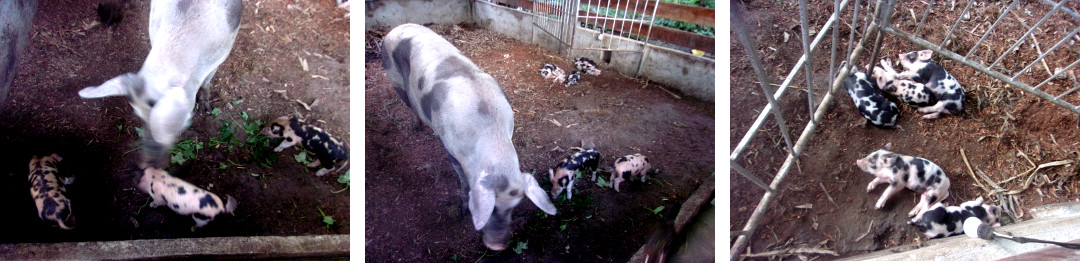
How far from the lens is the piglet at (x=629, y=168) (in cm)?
282

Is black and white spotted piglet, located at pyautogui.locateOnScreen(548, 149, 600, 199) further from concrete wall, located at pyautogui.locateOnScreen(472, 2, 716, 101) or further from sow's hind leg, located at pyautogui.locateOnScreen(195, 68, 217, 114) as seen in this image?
sow's hind leg, located at pyautogui.locateOnScreen(195, 68, 217, 114)

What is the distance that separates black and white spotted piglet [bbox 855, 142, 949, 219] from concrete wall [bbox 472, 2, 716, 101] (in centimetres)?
115

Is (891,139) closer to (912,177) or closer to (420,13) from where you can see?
(912,177)

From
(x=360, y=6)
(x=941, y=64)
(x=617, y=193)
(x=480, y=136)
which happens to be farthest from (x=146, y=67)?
(x=941, y=64)

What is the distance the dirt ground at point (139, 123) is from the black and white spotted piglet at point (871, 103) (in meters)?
3.12

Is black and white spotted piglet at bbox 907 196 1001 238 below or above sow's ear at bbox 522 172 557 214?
below

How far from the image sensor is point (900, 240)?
2896 millimetres

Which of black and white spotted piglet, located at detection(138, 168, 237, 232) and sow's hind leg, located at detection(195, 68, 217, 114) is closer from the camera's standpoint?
black and white spotted piglet, located at detection(138, 168, 237, 232)

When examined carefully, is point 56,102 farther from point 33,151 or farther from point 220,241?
point 220,241

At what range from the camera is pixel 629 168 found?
9.25ft

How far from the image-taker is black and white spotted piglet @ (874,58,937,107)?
3432mm

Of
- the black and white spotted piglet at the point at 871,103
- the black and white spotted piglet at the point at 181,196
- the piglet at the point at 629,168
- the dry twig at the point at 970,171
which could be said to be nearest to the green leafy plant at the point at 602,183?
the piglet at the point at 629,168

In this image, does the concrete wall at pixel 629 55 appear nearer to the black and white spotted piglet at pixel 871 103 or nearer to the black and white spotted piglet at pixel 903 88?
the black and white spotted piglet at pixel 871 103

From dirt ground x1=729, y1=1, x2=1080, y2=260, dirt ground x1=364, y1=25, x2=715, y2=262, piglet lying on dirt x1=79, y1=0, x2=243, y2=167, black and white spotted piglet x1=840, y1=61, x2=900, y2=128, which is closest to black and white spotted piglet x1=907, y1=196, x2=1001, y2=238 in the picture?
dirt ground x1=729, y1=1, x2=1080, y2=260
